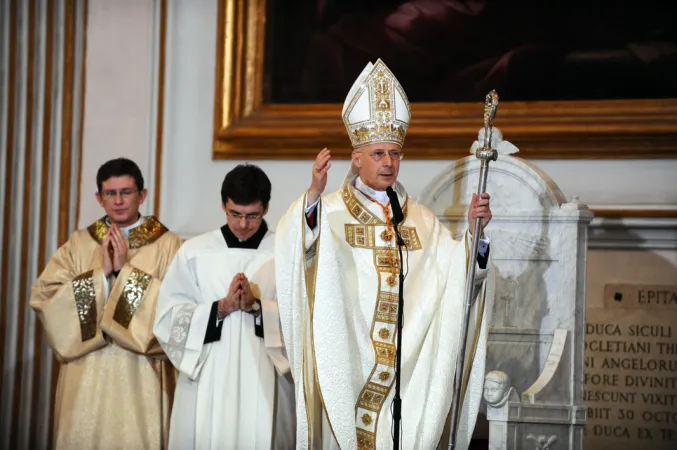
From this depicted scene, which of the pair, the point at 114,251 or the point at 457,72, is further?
the point at 457,72

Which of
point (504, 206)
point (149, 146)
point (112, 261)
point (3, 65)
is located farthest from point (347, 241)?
point (3, 65)

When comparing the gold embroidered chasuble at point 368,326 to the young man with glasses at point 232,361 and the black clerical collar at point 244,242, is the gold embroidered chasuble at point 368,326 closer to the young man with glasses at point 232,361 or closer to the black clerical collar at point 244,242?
the young man with glasses at point 232,361

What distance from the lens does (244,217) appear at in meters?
5.74

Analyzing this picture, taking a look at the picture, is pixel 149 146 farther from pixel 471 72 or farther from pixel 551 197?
pixel 551 197

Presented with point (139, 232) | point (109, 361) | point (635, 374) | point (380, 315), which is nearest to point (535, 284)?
point (380, 315)

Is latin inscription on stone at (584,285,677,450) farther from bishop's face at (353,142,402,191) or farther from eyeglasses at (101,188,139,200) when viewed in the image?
eyeglasses at (101,188,139,200)

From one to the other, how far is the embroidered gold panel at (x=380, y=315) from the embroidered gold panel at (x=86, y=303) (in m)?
1.53

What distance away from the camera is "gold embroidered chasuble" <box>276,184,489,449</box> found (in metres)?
5.14

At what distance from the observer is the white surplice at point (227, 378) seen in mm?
5652

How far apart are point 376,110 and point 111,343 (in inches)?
76.7

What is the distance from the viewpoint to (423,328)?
529 centimetres

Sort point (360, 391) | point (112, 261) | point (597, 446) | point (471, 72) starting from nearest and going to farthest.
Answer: point (360, 391)
point (112, 261)
point (597, 446)
point (471, 72)

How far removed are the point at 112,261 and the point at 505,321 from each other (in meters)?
2.11

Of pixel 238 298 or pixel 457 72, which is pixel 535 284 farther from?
pixel 457 72
